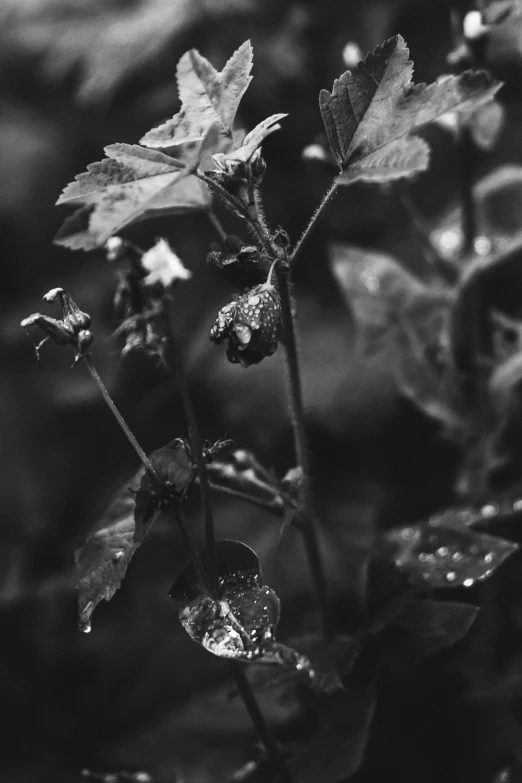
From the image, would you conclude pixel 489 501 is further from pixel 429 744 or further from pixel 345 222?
pixel 345 222

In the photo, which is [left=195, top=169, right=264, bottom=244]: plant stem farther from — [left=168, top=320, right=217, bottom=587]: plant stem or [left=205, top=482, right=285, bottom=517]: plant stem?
[left=205, top=482, right=285, bottom=517]: plant stem

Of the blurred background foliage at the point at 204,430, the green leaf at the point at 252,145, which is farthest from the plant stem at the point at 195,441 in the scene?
the blurred background foliage at the point at 204,430

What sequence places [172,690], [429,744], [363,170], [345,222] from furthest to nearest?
[345,222]
[172,690]
[429,744]
[363,170]

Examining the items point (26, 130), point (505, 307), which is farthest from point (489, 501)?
point (26, 130)

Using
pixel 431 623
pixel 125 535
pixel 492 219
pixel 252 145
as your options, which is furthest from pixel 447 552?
pixel 492 219

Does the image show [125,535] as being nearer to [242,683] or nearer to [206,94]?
[242,683]
